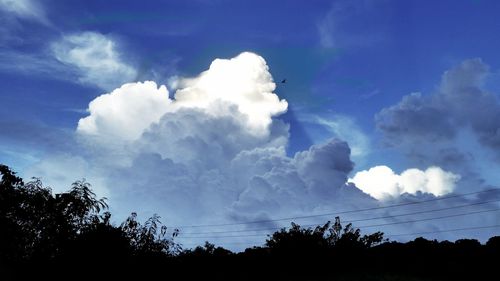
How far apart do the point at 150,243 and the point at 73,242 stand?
819 cm

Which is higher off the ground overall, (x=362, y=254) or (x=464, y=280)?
(x=362, y=254)

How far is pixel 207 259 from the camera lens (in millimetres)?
32531

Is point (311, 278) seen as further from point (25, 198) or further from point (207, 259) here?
point (25, 198)

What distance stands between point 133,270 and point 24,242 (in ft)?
39.7

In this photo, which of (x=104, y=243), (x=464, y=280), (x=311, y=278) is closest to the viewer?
(x=464, y=280)

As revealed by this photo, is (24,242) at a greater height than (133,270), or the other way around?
(24,242)

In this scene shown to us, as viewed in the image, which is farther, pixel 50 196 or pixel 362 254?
pixel 50 196

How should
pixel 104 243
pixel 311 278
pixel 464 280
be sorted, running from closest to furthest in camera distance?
pixel 464 280 → pixel 311 278 → pixel 104 243

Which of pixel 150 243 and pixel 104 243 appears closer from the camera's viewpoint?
pixel 104 243

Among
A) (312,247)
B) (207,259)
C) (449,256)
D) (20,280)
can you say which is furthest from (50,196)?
(449,256)

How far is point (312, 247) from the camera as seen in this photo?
31547 millimetres

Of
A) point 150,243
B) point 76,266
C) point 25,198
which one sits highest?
point 25,198

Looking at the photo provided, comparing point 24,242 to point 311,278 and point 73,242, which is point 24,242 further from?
point 311,278

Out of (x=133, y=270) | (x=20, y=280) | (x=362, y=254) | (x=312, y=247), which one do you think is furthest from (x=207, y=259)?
(x=20, y=280)
